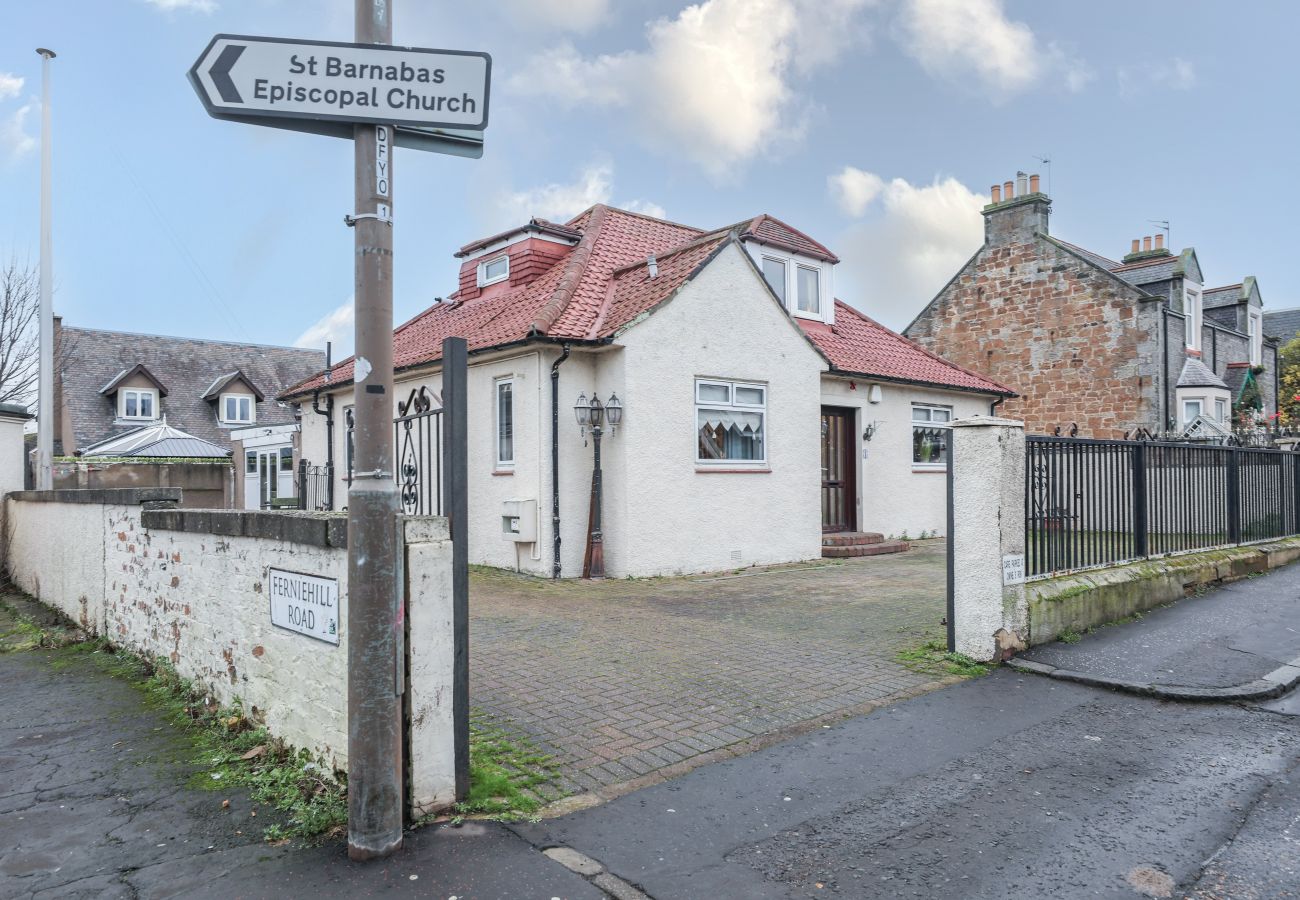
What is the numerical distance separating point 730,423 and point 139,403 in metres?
31.0

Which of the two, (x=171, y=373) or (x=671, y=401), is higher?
(x=171, y=373)

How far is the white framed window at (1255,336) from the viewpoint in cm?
2638

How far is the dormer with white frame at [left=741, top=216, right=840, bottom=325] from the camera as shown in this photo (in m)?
15.2

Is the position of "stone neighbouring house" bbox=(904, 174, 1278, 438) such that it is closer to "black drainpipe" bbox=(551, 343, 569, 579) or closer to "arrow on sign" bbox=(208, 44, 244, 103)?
"black drainpipe" bbox=(551, 343, 569, 579)

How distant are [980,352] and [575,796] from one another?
22.3 metres

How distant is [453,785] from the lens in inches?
157

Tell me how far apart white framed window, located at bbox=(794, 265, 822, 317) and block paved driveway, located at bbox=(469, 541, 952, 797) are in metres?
6.81

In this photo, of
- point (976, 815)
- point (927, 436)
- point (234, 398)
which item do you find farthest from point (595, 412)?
point (234, 398)

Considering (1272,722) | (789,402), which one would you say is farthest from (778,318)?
(1272,722)

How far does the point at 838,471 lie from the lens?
636 inches

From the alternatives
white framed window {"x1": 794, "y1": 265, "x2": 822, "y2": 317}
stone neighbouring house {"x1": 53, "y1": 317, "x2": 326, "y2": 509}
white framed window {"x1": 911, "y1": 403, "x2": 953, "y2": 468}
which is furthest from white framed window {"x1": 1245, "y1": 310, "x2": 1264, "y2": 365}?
stone neighbouring house {"x1": 53, "y1": 317, "x2": 326, "y2": 509}

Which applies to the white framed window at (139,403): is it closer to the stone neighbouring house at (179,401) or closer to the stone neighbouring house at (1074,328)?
the stone neighbouring house at (179,401)

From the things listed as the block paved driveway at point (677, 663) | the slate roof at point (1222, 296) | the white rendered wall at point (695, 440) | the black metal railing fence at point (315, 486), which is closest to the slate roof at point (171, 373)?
the black metal railing fence at point (315, 486)

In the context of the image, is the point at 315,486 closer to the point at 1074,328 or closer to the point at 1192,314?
the point at 1074,328
